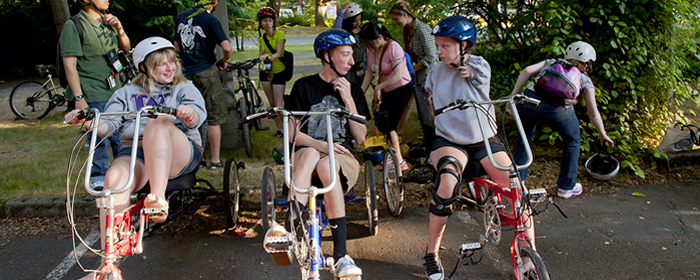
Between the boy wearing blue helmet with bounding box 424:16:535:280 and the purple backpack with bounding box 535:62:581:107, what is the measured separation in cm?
83

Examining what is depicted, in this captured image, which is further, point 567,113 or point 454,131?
point 567,113

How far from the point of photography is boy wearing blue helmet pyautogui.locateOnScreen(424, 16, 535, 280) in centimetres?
305

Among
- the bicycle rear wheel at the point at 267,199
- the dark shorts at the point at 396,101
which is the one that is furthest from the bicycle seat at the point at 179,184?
the dark shorts at the point at 396,101

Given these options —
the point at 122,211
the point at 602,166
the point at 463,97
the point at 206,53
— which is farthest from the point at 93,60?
the point at 602,166

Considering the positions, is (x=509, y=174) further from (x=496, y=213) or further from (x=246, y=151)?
(x=246, y=151)

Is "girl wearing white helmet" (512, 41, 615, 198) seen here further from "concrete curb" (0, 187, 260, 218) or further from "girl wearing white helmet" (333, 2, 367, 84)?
"concrete curb" (0, 187, 260, 218)

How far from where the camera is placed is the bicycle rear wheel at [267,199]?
118 inches

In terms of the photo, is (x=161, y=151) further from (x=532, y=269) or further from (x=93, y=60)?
(x=532, y=269)

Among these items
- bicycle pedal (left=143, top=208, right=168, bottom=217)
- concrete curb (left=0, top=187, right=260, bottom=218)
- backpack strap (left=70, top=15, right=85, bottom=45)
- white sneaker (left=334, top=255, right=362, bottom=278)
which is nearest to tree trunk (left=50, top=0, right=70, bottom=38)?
backpack strap (left=70, top=15, right=85, bottom=45)

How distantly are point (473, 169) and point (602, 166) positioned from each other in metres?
2.44

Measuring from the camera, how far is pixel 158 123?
10.2ft

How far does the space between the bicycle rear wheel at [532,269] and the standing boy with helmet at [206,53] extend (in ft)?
11.2

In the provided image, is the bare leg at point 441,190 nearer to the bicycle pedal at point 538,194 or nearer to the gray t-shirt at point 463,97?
the gray t-shirt at point 463,97

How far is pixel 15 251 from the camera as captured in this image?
11.9ft
